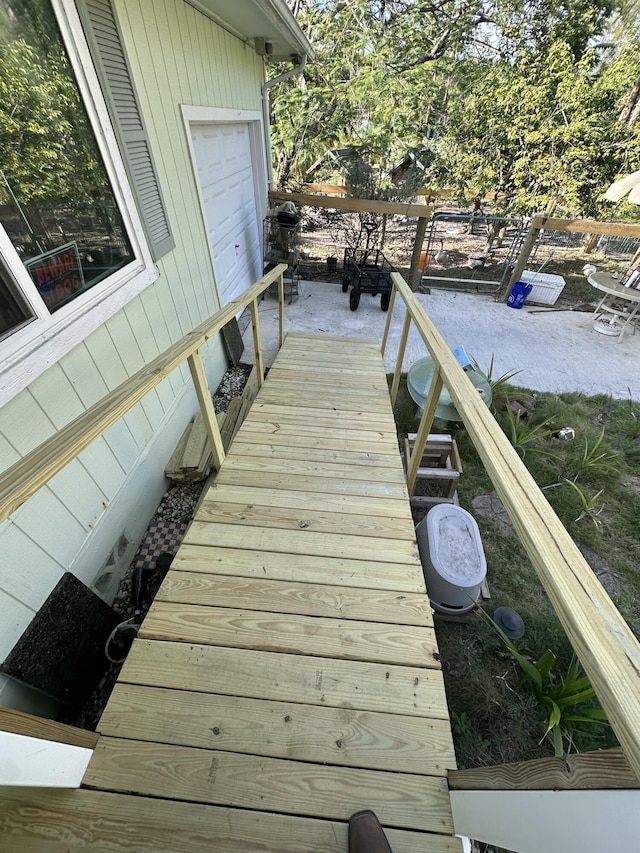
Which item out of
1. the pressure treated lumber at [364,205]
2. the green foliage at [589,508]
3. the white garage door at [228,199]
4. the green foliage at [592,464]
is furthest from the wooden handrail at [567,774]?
the pressure treated lumber at [364,205]

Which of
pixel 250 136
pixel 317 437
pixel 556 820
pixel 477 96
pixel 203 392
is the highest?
pixel 477 96

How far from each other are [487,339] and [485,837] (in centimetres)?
520

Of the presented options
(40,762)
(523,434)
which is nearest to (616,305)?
(523,434)

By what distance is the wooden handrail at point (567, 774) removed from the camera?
0.59 metres

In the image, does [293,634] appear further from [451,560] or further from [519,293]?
[519,293]

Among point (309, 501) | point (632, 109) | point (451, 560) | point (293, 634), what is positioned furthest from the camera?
point (632, 109)

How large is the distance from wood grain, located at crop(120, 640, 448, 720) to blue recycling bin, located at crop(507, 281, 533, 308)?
6.34 metres

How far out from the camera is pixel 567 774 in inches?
26.5

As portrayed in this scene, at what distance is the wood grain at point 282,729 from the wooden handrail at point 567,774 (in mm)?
199

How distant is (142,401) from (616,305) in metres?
A: 6.99

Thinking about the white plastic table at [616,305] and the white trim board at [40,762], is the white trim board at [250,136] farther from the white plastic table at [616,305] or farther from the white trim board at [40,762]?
the white plastic table at [616,305]

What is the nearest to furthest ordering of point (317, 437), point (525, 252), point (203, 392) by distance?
point (203, 392) → point (317, 437) → point (525, 252)

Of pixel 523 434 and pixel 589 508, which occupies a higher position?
pixel 523 434

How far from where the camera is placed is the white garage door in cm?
358
